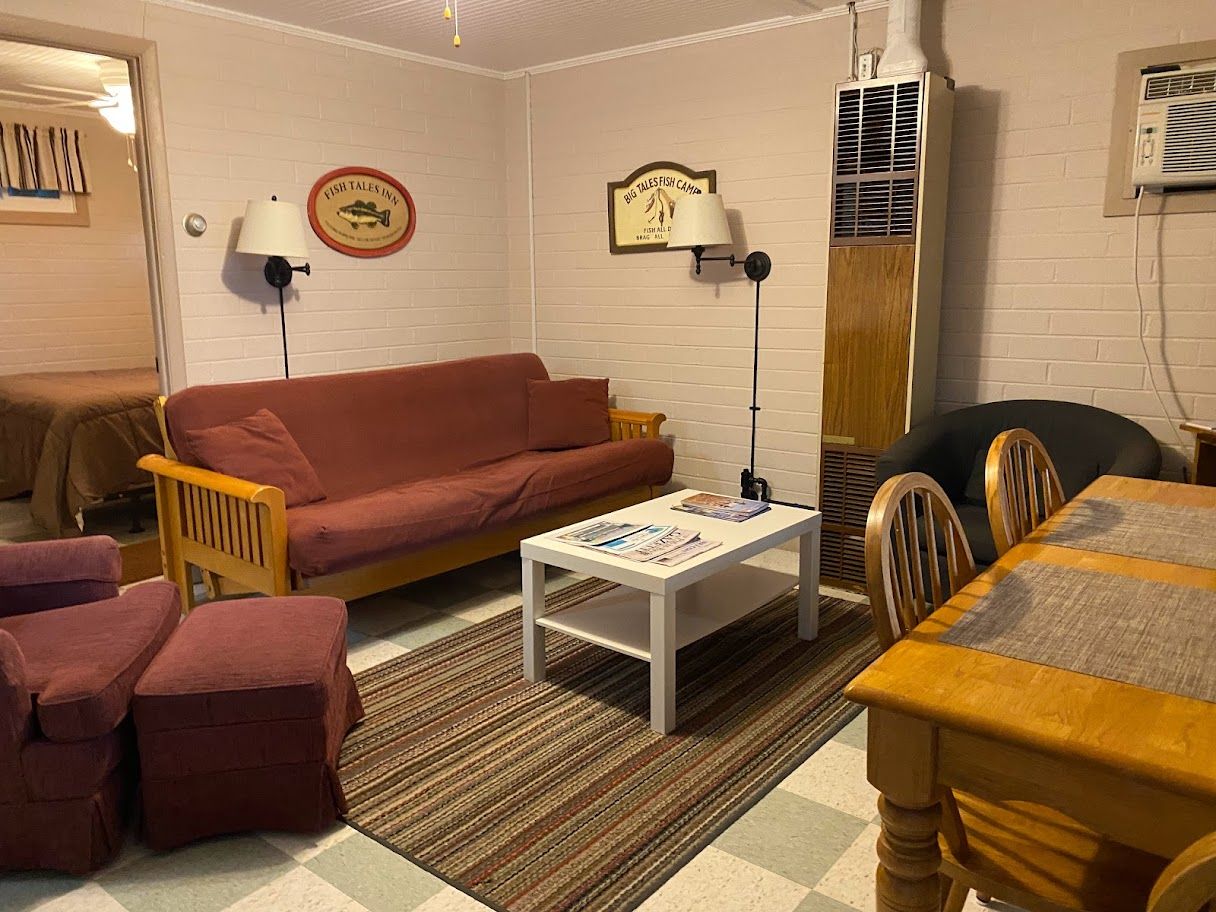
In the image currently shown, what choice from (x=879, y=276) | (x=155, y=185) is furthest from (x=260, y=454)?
(x=879, y=276)

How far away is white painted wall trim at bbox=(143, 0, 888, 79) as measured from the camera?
3.74 m

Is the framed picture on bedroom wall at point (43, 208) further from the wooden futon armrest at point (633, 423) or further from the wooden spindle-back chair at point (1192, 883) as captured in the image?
the wooden spindle-back chair at point (1192, 883)

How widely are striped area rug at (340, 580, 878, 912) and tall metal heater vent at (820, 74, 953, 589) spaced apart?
73 centimetres

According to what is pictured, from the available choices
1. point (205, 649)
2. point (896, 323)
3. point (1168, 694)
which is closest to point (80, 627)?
point (205, 649)

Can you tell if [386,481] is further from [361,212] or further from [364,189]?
[364,189]

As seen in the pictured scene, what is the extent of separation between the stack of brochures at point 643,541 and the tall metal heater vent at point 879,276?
0.91m

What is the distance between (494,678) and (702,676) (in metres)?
0.67

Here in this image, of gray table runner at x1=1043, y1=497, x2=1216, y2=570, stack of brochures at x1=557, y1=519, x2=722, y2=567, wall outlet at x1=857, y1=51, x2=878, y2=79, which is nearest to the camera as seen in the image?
gray table runner at x1=1043, y1=497, x2=1216, y2=570

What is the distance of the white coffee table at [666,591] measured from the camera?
8.41ft

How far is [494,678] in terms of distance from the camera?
295 cm

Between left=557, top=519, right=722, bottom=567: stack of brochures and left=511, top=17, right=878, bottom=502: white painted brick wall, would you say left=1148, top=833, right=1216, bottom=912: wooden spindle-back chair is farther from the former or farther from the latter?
left=511, top=17, right=878, bottom=502: white painted brick wall

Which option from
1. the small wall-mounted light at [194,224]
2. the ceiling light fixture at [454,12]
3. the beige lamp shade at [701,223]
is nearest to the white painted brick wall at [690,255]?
the beige lamp shade at [701,223]

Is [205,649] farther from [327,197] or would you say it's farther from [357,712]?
[327,197]

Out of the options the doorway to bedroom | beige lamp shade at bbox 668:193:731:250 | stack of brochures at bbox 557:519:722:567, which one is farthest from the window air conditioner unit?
the doorway to bedroom
